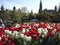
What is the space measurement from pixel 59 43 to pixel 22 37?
110 centimetres

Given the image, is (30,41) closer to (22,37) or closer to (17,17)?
(22,37)

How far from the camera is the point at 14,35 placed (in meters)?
6.52

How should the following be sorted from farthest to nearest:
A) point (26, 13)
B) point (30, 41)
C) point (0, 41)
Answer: point (26, 13) → point (30, 41) → point (0, 41)

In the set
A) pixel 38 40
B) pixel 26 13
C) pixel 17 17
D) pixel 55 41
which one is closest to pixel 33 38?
pixel 38 40

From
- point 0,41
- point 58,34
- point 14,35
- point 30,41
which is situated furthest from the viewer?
point 58,34

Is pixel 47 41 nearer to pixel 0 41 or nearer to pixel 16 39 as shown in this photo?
pixel 16 39

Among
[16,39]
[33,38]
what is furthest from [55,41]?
[16,39]

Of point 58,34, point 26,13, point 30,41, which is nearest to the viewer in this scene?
point 30,41

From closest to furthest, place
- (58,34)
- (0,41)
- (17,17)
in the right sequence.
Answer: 1. (0,41)
2. (58,34)
3. (17,17)

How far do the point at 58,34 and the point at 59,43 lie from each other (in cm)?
Answer: 34

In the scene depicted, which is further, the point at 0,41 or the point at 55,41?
the point at 55,41

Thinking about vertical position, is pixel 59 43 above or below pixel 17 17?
above

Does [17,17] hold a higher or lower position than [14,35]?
lower

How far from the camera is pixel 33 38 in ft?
20.7
